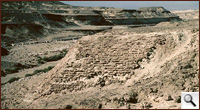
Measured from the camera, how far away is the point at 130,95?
26.1 feet

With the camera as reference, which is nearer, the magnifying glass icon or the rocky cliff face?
the magnifying glass icon

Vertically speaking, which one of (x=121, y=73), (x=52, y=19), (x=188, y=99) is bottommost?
(x=121, y=73)

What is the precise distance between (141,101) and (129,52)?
335cm

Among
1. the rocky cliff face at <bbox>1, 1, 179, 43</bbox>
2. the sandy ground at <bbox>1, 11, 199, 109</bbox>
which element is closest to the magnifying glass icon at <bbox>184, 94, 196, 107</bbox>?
the sandy ground at <bbox>1, 11, 199, 109</bbox>

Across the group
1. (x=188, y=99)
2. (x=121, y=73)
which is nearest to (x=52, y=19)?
(x=121, y=73)

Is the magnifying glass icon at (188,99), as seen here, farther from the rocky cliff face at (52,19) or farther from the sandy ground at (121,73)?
the rocky cliff face at (52,19)

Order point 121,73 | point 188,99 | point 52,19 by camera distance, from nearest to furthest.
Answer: point 188,99 < point 121,73 < point 52,19

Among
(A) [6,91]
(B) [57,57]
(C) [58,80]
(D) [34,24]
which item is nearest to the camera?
(C) [58,80]

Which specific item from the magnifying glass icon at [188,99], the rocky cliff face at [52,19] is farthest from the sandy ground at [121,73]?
the rocky cliff face at [52,19]

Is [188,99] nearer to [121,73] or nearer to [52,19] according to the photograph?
[121,73]

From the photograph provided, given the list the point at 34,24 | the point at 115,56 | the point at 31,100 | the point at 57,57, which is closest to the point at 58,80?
the point at 31,100

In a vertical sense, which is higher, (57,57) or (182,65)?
(182,65)

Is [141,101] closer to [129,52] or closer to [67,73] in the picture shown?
[129,52]

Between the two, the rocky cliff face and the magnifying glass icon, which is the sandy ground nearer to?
the magnifying glass icon
